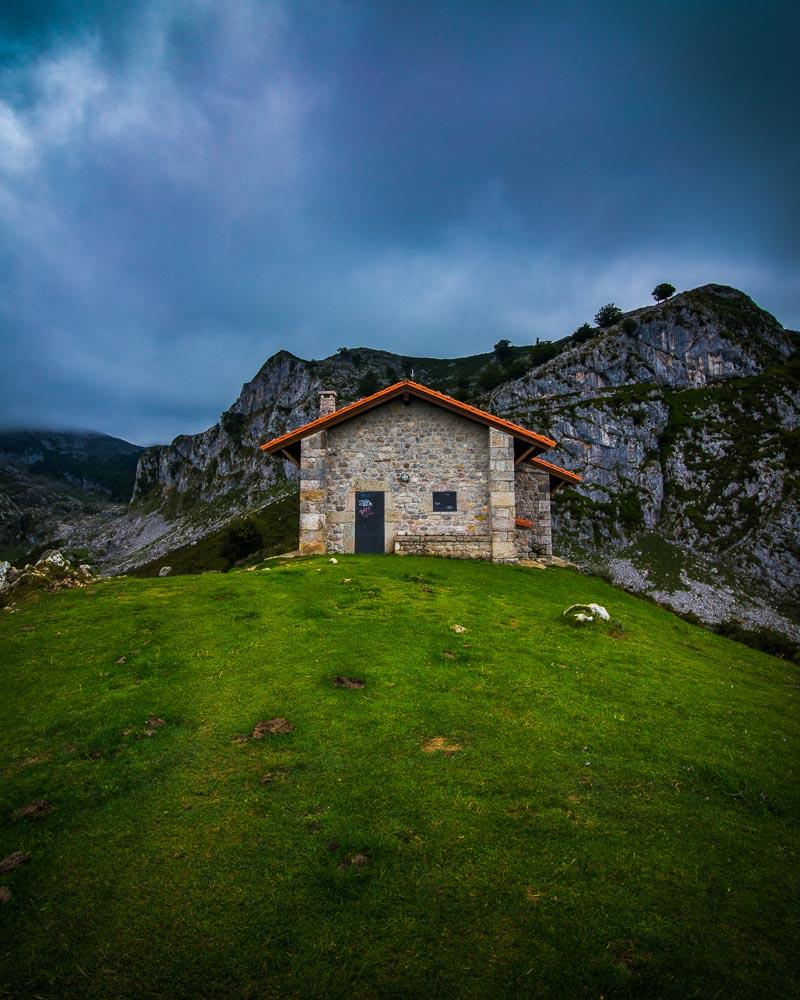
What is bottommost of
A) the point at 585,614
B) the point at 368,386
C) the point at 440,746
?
the point at 440,746

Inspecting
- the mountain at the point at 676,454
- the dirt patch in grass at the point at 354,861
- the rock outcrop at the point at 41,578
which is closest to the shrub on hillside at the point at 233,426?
the mountain at the point at 676,454

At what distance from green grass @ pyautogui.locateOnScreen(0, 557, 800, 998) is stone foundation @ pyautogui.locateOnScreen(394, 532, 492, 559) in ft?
39.3

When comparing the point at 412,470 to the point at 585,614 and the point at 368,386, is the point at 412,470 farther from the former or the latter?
the point at 368,386

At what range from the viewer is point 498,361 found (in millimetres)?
178125

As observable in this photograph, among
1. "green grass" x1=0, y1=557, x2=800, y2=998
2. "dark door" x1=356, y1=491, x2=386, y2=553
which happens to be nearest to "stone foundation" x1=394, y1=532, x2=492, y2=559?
"dark door" x1=356, y1=491, x2=386, y2=553

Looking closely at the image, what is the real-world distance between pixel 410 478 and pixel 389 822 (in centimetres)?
1963

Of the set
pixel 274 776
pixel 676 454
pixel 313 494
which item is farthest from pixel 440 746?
pixel 676 454

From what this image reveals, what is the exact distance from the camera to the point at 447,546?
24.6m

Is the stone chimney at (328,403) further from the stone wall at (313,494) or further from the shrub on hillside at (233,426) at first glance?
the shrub on hillside at (233,426)

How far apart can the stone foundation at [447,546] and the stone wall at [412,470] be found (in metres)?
0.07

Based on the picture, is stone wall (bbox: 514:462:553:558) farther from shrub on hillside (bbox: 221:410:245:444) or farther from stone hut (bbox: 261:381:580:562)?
shrub on hillside (bbox: 221:410:245:444)

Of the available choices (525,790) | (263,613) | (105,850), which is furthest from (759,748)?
(263,613)

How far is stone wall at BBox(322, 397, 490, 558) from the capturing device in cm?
2480

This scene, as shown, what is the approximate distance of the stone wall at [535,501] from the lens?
94.9ft
